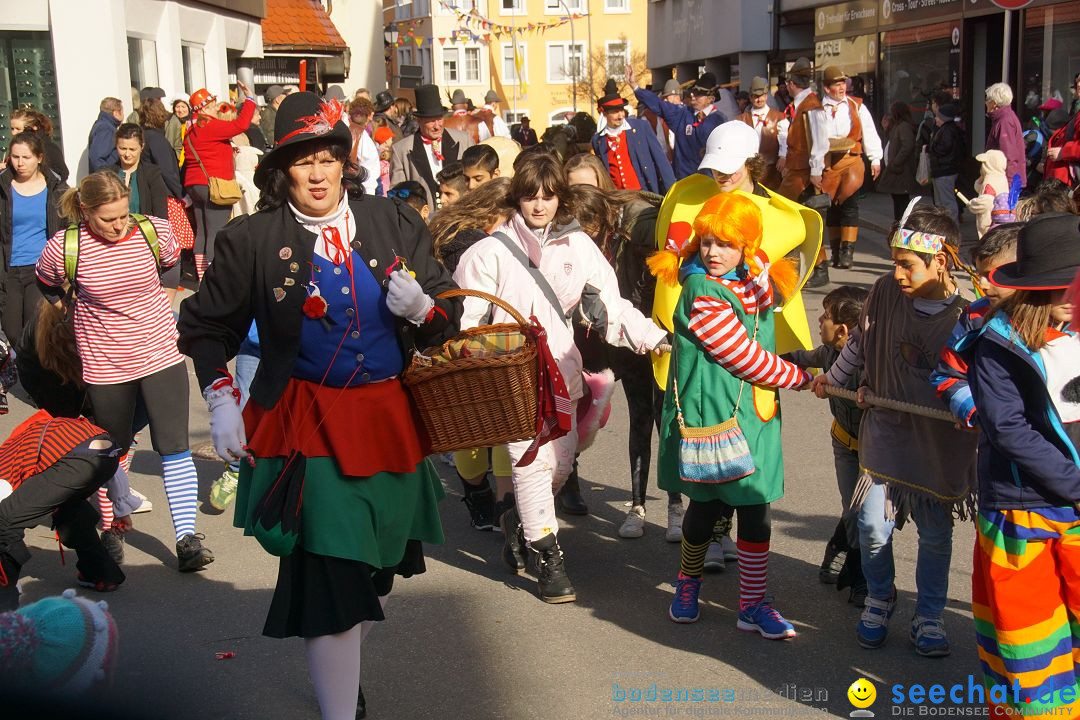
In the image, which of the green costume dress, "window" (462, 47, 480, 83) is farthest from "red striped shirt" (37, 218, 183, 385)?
"window" (462, 47, 480, 83)

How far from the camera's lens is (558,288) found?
17.7 ft

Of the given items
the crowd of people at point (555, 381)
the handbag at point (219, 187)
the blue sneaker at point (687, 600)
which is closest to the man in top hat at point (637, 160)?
the crowd of people at point (555, 381)

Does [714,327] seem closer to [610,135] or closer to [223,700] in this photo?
[223,700]

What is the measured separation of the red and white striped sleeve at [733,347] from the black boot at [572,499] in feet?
6.87

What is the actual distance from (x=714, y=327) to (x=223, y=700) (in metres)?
2.18

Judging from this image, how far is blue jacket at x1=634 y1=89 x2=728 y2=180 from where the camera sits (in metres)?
13.5

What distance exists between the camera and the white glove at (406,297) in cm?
366

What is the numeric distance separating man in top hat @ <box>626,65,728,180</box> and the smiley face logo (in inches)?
376

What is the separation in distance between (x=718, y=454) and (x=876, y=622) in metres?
0.86

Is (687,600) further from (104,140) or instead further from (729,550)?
(104,140)

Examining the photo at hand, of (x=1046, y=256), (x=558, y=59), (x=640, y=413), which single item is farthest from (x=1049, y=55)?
(x=558, y=59)

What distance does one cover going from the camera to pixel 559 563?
523 cm

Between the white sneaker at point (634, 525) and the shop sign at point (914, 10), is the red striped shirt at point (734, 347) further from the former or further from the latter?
the shop sign at point (914, 10)

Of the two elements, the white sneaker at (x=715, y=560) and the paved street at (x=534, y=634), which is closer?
the paved street at (x=534, y=634)
